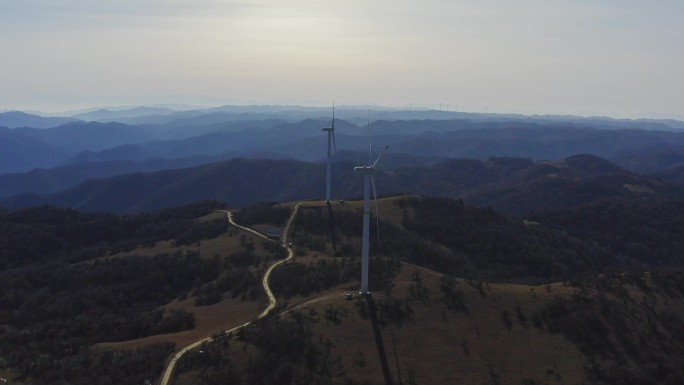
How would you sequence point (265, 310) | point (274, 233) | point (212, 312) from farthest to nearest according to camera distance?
point (274, 233) → point (212, 312) → point (265, 310)

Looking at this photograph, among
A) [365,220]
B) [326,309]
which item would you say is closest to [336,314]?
[326,309]

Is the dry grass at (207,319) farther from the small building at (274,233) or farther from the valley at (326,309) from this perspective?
the small building at (274,233)

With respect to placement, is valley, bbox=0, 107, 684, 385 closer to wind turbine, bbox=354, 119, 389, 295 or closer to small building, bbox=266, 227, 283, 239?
small building, bbox=266, 227, 283, 239

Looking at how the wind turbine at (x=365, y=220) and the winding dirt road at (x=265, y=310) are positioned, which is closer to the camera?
the winding dirt road at (x=265, y=310)

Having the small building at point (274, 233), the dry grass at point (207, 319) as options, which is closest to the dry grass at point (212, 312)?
the dry grass at point (207, 319)

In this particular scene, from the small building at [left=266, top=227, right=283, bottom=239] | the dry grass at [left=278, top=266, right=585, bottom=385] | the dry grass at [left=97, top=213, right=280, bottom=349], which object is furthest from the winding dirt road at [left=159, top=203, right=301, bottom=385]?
the dry grass at [left=278, top=266, right=585, bottom=385]

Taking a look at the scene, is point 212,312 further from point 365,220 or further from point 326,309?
point 365,220

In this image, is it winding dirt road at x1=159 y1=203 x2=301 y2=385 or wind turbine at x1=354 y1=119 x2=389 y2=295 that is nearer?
winding dirt road at x1=159 y1=203 x2=301 y2=385

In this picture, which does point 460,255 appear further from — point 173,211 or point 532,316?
point 173,211

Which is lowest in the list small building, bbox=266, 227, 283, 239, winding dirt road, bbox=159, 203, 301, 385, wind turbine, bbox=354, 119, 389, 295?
small building, bbox=266, 227, 283, 239

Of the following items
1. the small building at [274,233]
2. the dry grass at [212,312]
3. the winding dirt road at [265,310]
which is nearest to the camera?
the winding dirt road at [265,310]

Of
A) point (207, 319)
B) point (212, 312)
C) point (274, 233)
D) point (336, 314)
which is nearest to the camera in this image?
point (336, 314)
